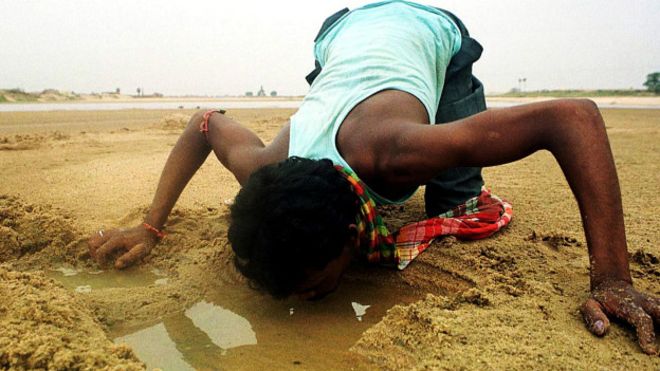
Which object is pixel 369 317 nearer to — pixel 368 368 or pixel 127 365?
pixel 368 368

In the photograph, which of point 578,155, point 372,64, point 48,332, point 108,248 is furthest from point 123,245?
point 578,155

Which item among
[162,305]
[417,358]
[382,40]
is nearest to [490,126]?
[417,358]

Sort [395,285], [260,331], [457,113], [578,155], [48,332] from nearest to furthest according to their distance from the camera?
[48,332] < [578,155] < [260,331] < [395,285] < [457,113]

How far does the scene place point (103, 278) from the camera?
1.85 m

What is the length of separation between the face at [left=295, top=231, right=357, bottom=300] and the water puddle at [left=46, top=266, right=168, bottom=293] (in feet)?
1.97

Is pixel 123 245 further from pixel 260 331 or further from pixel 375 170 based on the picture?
pixel 375 170

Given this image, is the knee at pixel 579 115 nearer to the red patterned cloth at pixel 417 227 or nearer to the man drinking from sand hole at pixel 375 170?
the man drinking from sand hole at pixel 375 170

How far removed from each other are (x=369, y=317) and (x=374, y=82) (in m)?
0.79


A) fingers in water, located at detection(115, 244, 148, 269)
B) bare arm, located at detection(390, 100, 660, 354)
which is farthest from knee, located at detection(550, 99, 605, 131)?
fingers in water, located at detection(115, 244, 148, 269)

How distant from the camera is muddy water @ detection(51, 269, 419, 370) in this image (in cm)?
128

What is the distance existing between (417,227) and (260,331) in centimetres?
78

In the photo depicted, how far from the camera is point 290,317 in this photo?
5.05ft

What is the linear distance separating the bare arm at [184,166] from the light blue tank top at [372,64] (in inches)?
9.8

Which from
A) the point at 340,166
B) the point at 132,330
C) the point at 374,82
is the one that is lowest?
the point at 132,330
